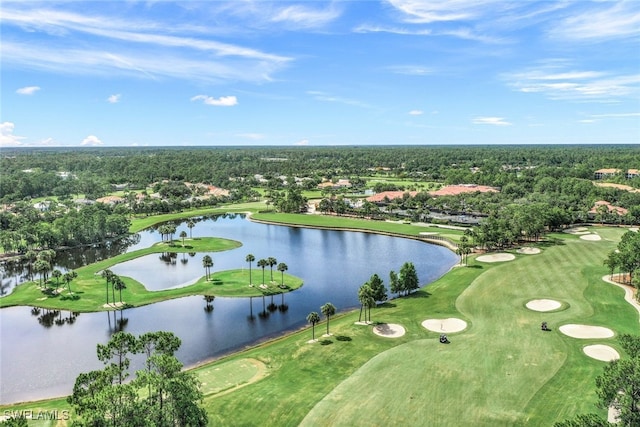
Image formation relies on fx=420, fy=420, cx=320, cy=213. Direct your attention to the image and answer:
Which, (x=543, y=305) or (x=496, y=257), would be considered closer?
(x=543, y=305)

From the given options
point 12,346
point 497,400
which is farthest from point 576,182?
point 12,346

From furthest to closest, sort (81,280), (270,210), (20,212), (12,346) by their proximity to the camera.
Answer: (270,210) → (20,212) → (81,280) → (12,346)

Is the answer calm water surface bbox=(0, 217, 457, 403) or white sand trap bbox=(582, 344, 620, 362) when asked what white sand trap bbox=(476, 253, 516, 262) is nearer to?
calm water surface bbox=(0, 217, 457, 403)

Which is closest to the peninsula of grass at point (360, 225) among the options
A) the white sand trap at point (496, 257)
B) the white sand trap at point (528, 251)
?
the white sand trap at point (496, 257)

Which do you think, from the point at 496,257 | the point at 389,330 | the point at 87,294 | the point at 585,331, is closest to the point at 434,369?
the point at 389,330

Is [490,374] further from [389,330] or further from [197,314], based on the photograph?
[197,314]

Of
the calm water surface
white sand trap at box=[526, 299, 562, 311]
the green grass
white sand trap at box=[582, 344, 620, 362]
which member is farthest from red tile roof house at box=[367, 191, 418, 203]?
white sand trap at box=[582, 344, 620, 362]

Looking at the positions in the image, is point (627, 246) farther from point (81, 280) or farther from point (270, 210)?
point (270, 210)
